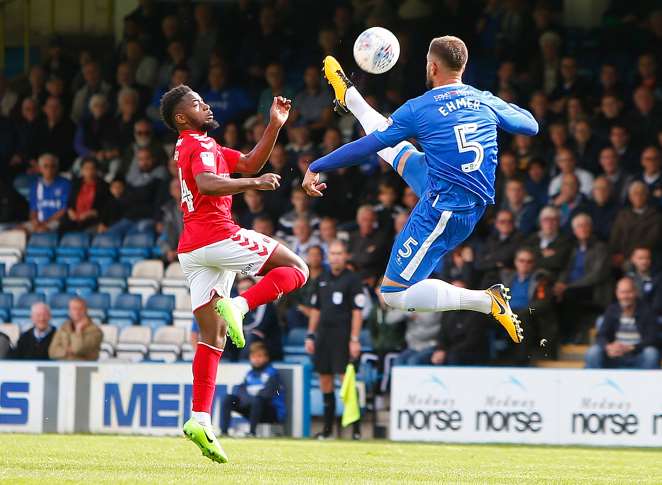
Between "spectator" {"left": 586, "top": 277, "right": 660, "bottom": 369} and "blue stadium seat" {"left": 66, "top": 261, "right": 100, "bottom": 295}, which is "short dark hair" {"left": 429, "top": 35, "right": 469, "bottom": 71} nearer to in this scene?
"spectator" {"left": 586, "top": 277, "right": 660, "bottom": 369}

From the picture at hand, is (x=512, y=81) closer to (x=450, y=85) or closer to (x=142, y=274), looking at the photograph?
(x=142, y=274)

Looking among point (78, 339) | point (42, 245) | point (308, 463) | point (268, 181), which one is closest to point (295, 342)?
point (78, 339)

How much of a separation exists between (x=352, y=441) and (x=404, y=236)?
528 centimetres

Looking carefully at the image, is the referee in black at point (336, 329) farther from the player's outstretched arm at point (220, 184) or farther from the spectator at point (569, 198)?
the player's outstretched arm at point (220, 184)

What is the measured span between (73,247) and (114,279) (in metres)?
1.13

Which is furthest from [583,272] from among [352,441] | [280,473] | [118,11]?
[118,11]

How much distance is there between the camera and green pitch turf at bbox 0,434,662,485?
331 inches

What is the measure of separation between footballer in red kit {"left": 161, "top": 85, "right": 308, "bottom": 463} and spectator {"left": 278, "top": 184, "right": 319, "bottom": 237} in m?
7.47

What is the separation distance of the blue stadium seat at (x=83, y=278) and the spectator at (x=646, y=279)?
7622mm

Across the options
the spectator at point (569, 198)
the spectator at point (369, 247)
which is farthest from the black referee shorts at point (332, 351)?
the spectator at point (569, 198)

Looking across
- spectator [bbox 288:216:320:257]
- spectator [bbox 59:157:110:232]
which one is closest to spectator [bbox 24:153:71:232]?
spectator [bbox 59:157:110:232]

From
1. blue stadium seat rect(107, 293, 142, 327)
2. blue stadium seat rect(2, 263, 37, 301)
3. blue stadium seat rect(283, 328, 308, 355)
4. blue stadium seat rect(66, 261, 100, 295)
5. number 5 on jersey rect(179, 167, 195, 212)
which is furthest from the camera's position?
blue stadium seat rect(2, 263, 37, 301)

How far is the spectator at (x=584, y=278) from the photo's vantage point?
15.2 meters

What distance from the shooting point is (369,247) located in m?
16.2
